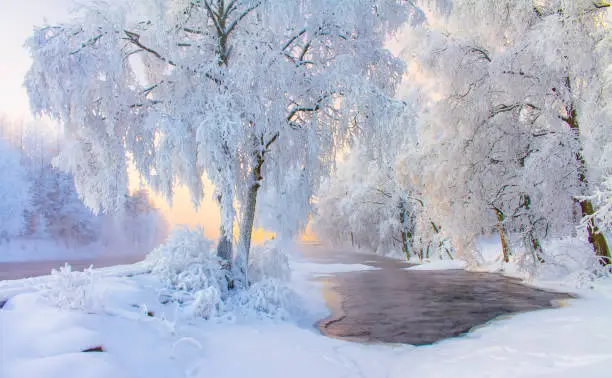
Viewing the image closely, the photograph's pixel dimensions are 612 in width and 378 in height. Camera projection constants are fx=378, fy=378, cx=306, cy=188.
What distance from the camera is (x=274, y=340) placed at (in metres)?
5.10

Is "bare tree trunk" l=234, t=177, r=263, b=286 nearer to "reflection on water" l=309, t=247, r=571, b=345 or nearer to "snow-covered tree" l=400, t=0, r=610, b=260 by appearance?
"reflection on water" l=309, t=247, r=571, b=345

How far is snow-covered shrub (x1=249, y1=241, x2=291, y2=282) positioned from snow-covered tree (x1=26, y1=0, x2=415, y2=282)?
0.88 metres

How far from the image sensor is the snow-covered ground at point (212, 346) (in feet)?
10.5

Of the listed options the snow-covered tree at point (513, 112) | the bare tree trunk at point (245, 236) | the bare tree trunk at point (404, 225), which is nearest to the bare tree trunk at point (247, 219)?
the bare tree trunk at point (245, 236)

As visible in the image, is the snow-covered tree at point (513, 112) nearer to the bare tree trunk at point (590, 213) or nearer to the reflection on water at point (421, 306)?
the bare tree trunk at point (590, 213)

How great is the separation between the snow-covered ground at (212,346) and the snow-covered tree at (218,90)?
231 centimetres

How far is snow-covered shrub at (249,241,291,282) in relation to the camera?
29.1ft

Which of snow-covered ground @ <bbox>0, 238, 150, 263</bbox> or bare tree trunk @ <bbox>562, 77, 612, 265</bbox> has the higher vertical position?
bare tree trunk @ <bbox>562, 77, 612, 265</bbox>

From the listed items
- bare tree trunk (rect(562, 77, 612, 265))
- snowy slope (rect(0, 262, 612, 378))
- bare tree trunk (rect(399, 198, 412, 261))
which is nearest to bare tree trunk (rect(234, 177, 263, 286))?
snowy slope (rect(0, 262, 612, 378))

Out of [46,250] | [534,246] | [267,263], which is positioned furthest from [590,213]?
[46,250]

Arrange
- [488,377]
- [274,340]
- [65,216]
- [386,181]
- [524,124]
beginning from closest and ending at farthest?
[488,377] < [274,340] < [524,124] < [386,181] < [65,216]

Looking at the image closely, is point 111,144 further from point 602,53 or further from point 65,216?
point 65,216

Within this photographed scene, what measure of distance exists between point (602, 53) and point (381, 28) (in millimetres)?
5129

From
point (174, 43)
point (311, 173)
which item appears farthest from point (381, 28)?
point (174, 43)
